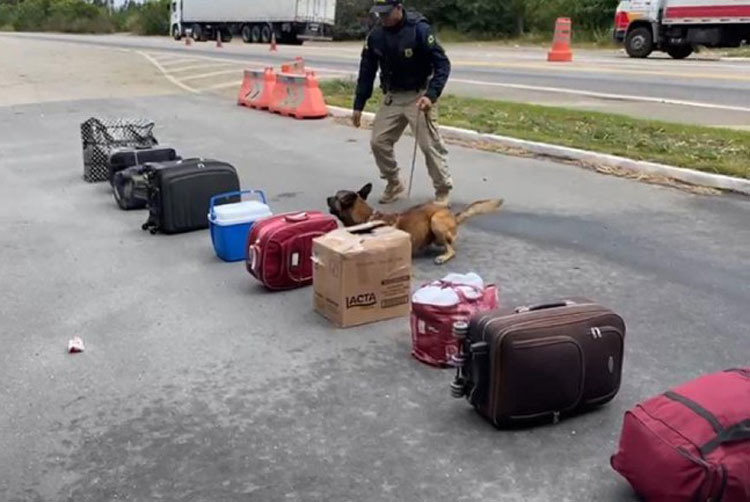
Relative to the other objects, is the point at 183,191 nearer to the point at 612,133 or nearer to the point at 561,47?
the point at 612,133

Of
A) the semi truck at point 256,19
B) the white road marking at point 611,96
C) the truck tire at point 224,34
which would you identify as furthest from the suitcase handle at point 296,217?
the truck tire at point 224,34

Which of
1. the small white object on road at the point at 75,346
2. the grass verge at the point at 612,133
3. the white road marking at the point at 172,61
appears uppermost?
the white road marking at the point at 172,61

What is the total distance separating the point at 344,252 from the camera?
4.89 meters

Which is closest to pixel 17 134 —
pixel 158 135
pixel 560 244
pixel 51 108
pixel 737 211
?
pixel 158 135

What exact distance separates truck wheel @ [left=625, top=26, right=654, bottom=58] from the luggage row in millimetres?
24203

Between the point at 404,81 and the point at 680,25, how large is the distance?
22420 mm

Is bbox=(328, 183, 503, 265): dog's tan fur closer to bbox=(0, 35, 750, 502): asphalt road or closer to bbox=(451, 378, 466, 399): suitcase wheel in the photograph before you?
bbox=(0, 35, 750, 502): asphalt road

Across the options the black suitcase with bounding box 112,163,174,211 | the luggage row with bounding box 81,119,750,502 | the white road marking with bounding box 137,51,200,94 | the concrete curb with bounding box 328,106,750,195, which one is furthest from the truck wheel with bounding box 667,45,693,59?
the luggage row with bounding box 81,119,750,502

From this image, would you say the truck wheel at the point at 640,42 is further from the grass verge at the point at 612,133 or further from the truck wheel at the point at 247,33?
the truck wheel at the point at 247,33

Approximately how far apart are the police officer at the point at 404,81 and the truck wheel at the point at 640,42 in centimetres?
2217

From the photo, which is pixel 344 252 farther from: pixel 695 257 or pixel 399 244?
pixel 695 257

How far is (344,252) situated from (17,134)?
1054 centimetres

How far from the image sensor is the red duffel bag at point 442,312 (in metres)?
4.38

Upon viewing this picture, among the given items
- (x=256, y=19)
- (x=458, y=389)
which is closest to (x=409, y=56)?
(x=458, y=389)
